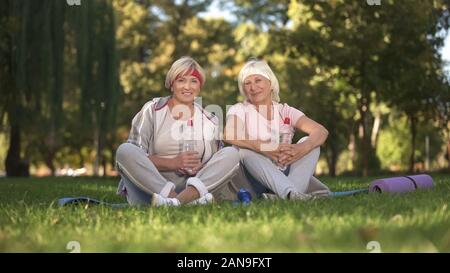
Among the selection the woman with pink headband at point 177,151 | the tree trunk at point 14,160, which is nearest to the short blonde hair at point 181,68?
the woman with pink headband at point 177,151

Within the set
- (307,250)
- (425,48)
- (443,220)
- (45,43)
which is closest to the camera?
(307,250)

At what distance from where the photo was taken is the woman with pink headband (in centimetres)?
462

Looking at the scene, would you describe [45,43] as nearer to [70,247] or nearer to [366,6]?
[366,6]

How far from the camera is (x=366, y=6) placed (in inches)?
622

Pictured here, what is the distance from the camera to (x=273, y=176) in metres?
4.73

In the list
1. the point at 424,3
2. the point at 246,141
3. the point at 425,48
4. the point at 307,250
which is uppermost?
the point at 424,3

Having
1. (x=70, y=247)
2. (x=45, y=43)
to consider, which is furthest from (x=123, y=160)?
(x=45, y=43)

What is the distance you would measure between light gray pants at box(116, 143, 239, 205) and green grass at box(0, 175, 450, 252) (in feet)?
2.75

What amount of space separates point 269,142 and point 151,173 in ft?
3.28

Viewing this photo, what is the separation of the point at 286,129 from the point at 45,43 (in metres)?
11.0

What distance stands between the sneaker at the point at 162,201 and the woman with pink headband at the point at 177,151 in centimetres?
15

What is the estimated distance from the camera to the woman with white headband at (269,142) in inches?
188

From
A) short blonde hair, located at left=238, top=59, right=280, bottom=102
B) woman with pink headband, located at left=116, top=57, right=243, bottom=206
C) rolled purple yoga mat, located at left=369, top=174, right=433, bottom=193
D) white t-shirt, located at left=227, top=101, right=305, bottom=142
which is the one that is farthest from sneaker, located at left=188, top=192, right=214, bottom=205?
rolled purple yoga mat, located at left=369, top=174, right=433, bottom=193

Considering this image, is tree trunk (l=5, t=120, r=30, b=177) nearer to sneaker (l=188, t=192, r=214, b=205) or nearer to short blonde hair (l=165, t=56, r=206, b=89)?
short blonde hair (l=165, t=56, r=206, b=89)
